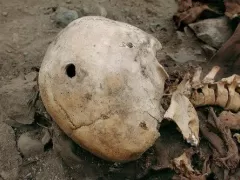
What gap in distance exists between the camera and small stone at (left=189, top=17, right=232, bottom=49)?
3.95 meters

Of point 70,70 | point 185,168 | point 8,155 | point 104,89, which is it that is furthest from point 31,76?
point 185,168

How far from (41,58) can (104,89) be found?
5.00ft

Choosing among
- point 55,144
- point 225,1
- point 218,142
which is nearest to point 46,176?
point 55,144

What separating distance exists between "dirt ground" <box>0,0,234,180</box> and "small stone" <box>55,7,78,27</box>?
63 millimetres

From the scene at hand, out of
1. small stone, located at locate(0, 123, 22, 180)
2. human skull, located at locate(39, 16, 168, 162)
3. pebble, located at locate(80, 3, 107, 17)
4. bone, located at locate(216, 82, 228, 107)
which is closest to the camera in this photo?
human skull, located at locate(39, 16, 168, 162)

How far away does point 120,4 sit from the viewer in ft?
14.8

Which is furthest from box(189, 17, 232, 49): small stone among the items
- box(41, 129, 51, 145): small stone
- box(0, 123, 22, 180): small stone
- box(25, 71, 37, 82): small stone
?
box(0, 123, 22, 180): small stone

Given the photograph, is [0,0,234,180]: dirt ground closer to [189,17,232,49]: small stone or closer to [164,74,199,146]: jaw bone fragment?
[189,17,232,49]: small stone

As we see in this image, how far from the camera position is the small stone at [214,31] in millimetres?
3951

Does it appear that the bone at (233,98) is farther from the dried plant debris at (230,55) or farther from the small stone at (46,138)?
the small stone at (46,138)

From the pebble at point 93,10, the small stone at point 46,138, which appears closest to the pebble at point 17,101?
the small stone at point 46,138

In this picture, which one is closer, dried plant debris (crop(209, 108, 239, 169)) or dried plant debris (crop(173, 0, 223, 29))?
dried plant debris (crop(209, 108, 239, 169))

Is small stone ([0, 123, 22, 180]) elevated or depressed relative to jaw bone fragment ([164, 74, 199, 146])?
depressed

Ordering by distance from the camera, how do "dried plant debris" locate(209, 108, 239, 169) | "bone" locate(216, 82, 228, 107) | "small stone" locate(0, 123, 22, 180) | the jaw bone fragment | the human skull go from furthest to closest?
"bone" locate(216, 82, 228, 107), "small stone" locate(0, 123, 22, 180), "dried plant debris" locate(209, 108, 239, 169), the jaw bone fragment, the human skull
